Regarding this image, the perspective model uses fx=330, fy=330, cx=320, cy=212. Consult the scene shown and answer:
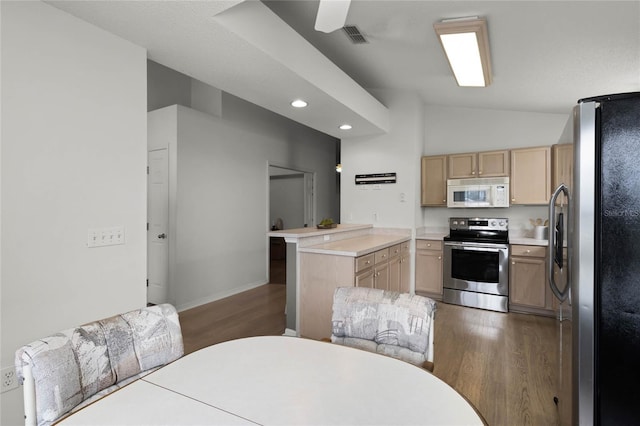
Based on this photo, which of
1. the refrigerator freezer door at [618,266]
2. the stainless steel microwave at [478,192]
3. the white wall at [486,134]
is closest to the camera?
the refrigerator freezer door at [618,266]

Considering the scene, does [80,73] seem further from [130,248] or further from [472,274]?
[472,274]

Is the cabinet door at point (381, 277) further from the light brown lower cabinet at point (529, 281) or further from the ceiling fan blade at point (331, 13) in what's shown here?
the ceiling fan blade at point (331, 13)

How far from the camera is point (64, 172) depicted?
183 cm

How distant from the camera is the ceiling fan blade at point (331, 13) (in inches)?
56.1

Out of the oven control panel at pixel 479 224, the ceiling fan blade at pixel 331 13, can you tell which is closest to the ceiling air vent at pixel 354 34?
the ceiling fan blade at pixel 331 13

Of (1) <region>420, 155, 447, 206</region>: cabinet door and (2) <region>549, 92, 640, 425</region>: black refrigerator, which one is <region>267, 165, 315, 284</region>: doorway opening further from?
(2) <region>549, 92, 640, 425</region>: black refrigerator

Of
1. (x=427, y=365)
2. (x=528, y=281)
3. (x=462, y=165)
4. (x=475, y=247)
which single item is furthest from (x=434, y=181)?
(x=427, y=365)

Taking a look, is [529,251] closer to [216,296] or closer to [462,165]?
[462,165]

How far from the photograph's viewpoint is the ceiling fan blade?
1.43m

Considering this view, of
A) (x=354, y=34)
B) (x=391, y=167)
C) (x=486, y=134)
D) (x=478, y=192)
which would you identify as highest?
(x=354, y=34)

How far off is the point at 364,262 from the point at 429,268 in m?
1.91

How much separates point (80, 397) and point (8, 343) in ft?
3.01

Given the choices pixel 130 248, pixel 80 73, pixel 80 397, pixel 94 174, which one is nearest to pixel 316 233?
pixel 130 248

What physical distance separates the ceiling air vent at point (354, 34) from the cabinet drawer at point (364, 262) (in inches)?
78.0
